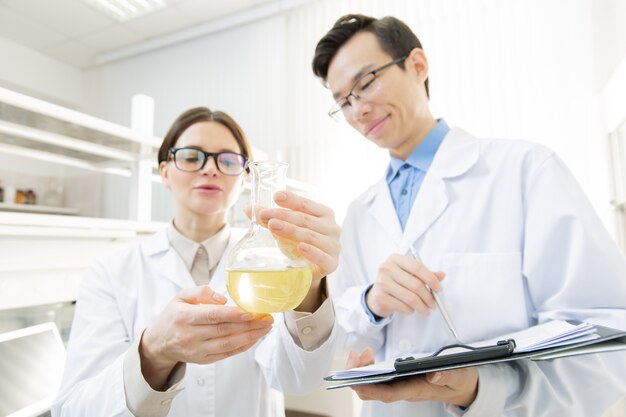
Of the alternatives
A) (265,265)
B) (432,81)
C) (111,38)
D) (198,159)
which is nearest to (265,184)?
(265,265)

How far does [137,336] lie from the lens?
3.45ft

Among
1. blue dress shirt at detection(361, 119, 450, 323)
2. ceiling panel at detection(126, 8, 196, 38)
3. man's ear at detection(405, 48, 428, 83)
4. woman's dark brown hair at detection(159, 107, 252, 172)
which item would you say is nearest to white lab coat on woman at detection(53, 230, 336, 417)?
woman's dark brown hair at detection(159, 107, 252, 172)

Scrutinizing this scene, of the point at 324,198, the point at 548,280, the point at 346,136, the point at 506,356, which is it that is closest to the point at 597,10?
the point at 346,136

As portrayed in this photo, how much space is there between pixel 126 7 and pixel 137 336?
3700 millimetres

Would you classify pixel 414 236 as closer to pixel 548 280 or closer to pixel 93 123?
pixel 548 280

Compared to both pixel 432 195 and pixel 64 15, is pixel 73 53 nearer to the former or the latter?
pixel 64 15

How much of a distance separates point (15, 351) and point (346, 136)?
2.71 metres

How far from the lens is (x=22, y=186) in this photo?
4410 millimetres

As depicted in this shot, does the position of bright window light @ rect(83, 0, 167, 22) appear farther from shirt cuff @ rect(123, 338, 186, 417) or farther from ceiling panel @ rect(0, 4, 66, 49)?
shirt cuff @ rect(123, 338, 186, 417)

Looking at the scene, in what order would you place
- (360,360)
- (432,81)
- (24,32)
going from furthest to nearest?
(24,32) < (432,81) < (360,360)

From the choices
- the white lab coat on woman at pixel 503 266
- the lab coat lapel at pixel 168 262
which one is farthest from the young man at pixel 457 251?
the lab coat lapel at pixel 168 262

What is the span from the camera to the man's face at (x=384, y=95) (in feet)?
4.10

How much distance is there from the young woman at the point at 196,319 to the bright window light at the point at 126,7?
120 inches

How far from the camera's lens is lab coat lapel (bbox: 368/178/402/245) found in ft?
3.92
